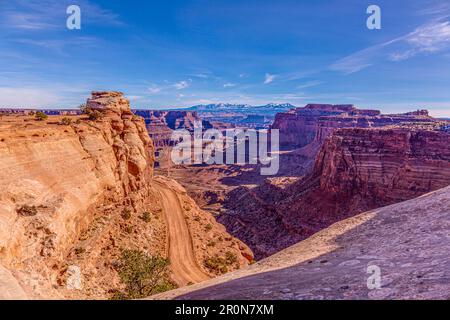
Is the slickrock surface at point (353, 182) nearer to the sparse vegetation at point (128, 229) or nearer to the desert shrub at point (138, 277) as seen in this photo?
the sparse vegetation at point (128, 229)

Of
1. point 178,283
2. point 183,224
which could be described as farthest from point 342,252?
point 183,224

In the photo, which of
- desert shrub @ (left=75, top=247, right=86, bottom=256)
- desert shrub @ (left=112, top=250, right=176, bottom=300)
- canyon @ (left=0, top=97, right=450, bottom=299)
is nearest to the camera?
canyon @ (left=0, top=97, right=450, bottom=299)

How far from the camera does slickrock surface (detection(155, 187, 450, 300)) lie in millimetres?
10422

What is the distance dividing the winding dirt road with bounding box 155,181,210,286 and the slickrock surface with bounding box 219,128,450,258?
17.2 m

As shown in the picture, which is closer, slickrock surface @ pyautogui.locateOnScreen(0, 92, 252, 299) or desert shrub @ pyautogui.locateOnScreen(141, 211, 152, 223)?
slickrock surface @ pyautogui.locateOnScreen(0, 92, 252, 299)

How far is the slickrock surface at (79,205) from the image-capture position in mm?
19250

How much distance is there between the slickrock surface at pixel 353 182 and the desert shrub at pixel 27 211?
3862cm

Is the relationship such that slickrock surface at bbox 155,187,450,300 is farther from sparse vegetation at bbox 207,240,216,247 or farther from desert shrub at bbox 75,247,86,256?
sparse vegetation at bbox 207,240,216,247

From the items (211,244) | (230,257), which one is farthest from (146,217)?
(230,257)

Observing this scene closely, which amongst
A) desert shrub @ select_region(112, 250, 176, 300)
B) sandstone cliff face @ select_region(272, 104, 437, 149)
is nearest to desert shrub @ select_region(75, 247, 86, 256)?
desert shrub @ select_region(112, 250, 176, 300)

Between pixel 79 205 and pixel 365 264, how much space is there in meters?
24.2
